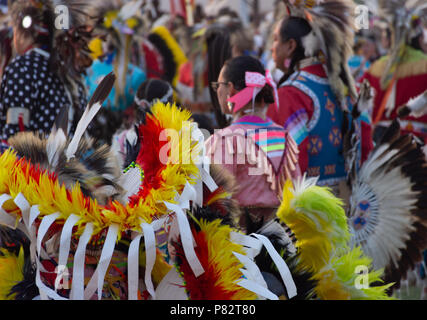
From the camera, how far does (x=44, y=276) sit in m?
1.94

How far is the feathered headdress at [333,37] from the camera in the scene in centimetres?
385

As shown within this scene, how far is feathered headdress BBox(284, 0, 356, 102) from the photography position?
385 cm

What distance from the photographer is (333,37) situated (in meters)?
3.87

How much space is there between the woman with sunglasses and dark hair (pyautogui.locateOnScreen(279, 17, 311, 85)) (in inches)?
25.4

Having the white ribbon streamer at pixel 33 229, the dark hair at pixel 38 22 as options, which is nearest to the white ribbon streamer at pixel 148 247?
the white ribbon streamer at pixel 33 229

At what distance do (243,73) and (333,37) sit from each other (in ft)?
2.98

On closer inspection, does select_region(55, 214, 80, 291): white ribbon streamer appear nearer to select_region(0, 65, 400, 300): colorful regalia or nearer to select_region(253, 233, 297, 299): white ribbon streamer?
select_region(0, 65, 400, 300): colorful regalia

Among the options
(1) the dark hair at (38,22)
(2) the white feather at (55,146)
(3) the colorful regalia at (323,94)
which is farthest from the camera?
(1) the dark hair at (38,22)

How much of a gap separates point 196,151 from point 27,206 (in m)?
0.49

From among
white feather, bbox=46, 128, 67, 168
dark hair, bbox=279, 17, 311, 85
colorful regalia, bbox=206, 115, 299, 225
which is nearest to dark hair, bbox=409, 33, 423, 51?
dark hair, bbox=279, 17, 311, 85

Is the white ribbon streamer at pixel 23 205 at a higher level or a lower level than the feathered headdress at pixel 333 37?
lower

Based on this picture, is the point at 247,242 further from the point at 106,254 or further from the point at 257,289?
the point at 106,254

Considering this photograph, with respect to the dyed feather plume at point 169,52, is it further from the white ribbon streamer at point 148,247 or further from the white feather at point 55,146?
the white ribbon streamer at point 148,247
